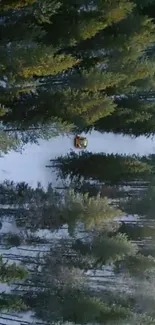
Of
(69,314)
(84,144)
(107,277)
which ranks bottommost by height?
(69,314)

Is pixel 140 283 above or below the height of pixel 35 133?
below

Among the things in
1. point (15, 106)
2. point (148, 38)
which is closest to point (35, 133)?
point (15, 106)

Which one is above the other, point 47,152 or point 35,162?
point 47,152

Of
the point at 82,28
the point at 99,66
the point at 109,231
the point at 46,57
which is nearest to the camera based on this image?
the point at 46,57

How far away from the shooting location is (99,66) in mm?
29609

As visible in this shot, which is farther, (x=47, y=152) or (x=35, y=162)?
(x=47, y=152)

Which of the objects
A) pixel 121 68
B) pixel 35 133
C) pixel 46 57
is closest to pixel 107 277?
pixel 35 133

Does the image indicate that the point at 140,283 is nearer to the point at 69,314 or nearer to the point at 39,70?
the point at 69,314

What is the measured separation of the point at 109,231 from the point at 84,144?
5.75m

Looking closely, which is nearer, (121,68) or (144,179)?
(121,68)

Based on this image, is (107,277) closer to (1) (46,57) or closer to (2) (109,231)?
(2) (109,231)

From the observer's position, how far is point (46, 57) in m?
25.2

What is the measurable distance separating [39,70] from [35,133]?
13.3 ft

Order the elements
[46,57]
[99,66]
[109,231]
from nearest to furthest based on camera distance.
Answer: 1. [46,57]
2. [99,66]
3. [109,231]
